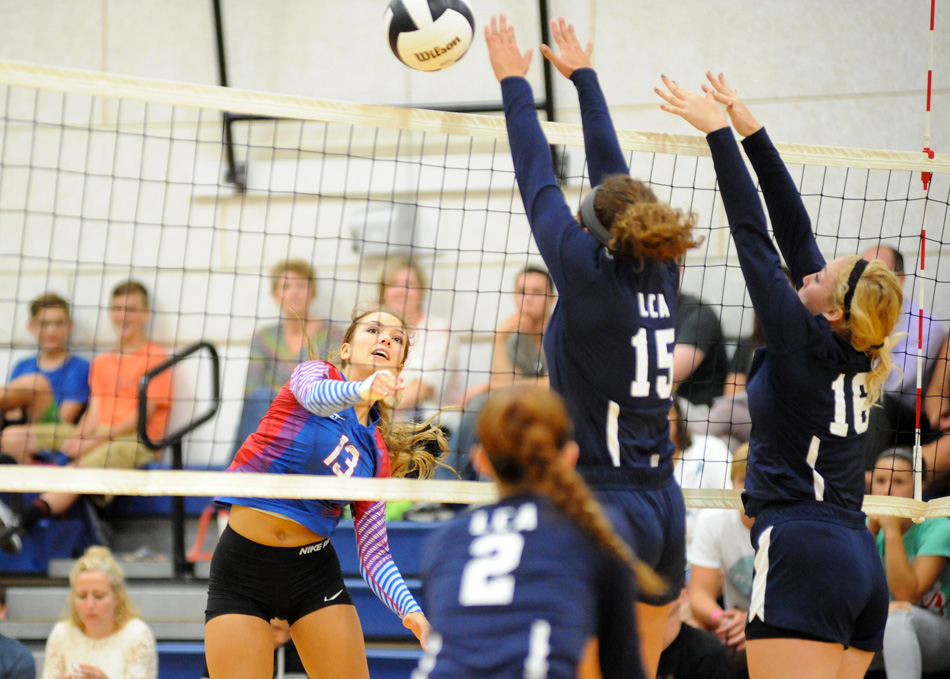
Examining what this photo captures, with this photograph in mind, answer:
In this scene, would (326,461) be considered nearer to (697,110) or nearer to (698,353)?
(697,110)

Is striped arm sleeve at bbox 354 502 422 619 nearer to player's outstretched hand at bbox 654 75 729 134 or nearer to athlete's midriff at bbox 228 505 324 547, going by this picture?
athlete's midriff at bbox 228 505 324 547

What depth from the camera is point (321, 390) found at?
3.06 m

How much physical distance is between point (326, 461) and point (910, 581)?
9.74ft

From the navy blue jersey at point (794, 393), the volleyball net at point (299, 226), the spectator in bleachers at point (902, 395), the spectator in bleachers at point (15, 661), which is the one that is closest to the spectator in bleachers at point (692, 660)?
the spectator in bleachers at point (902, 395)

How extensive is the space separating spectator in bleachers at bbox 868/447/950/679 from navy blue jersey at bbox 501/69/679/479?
212cm

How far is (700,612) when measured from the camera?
4883 mm

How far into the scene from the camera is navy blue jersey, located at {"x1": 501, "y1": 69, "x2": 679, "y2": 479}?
276 cm

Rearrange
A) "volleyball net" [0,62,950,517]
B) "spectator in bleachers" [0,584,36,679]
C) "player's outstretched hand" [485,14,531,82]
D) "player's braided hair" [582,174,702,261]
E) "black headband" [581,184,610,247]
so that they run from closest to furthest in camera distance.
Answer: "player's braided hair" [582,174,702,261], "black headband" [581,184,610,247], "player's outstretched hand" [485,14,531,82], "spectator in bleachers" [0,584,36,679], "volleyball net" [0,62,950,517]

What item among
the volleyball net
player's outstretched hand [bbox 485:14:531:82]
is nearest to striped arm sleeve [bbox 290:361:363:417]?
player's outstretched hand [bbox 485:14:531:82]

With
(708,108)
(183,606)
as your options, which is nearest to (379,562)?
(708,108)

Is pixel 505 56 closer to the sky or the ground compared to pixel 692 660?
closer to the sky

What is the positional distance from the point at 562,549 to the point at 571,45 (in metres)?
1.93

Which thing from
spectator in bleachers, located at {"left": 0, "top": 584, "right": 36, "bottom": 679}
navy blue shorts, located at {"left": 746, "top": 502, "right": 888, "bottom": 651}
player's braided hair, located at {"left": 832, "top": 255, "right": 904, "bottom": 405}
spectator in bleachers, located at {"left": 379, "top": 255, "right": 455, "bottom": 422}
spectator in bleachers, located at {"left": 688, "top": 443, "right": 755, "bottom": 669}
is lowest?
spectator in bleachers, located at {"left": 0, "top": 584, "right": 36, "bottom": 679}

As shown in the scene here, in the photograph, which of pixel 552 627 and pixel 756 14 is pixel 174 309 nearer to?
pixel 756 14
